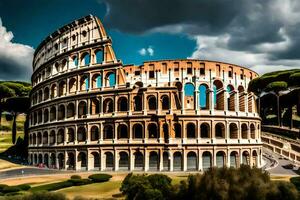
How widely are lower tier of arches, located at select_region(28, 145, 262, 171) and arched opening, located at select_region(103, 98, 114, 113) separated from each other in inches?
237

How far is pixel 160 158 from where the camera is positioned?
4562 cm

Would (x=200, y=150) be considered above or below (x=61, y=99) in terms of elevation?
below

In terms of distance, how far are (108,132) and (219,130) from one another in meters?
16.5

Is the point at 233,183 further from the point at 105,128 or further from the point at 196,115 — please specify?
the point at 105,128

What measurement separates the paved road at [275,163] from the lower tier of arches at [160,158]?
265 cm

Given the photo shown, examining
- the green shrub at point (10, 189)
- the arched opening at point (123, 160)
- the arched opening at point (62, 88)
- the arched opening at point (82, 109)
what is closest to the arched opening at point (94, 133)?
the arched opening at point (82, 109)

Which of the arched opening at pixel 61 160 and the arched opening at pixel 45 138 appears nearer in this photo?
the arched opening at pixel 61 160

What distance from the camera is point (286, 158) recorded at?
54375 millimetres

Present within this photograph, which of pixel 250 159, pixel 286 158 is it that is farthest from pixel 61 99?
pixel 286 158

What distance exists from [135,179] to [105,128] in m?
23.6

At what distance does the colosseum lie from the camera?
46.2 meters

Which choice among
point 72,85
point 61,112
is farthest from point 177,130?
point 61,112

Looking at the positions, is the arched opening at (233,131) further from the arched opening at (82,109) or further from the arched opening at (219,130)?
the arched opening at (82,109)

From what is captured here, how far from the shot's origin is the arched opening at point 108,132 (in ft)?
159
